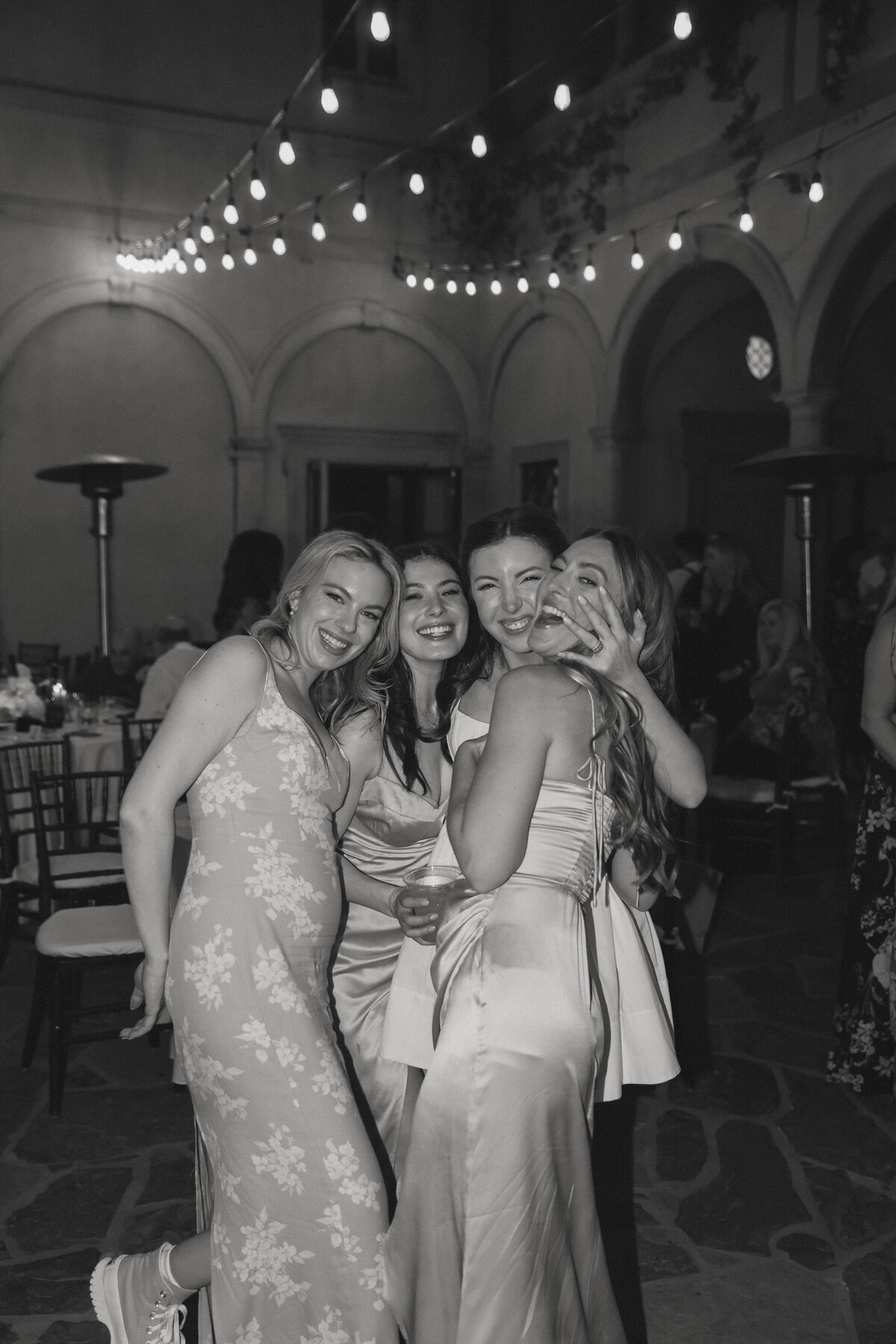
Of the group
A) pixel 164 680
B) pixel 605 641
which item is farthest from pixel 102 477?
pixel 605 641

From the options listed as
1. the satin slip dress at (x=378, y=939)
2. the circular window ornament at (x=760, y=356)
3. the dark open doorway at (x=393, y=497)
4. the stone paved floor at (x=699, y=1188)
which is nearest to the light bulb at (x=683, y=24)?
the satin slip dress at (x=378, y=939)

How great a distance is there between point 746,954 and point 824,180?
17.8 feet

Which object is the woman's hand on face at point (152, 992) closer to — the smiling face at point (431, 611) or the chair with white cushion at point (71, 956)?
the smiling face at point (431, 611)

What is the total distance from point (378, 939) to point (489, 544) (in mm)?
882

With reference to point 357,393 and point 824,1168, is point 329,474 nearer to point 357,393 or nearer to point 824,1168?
point 357,393

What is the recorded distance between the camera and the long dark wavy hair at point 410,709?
2.48 metres

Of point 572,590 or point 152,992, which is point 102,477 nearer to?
point 152,992

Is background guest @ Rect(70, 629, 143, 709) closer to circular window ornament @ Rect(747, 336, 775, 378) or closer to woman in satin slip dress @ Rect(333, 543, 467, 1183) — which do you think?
woman in satin slip dress @ Rect(333, 543, 467, 1183)

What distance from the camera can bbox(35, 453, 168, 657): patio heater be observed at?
7.04 m

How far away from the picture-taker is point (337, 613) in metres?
2.15

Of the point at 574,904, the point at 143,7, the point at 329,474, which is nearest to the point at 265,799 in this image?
the point at 574,904

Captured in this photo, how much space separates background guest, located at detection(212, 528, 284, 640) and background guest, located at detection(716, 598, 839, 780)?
303 centimetres

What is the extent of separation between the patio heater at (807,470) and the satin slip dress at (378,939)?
5.46 m

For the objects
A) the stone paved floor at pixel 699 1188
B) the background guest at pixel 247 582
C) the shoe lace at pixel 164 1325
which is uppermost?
the background guest at pixel 247 582
